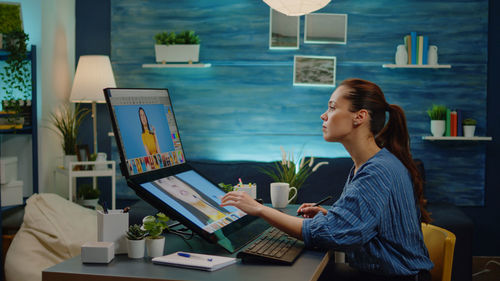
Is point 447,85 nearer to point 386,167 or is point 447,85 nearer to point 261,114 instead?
point 261,114

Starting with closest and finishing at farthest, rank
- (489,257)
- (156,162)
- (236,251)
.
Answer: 1. (236,251)
2. (156,162)
3. (489,257)

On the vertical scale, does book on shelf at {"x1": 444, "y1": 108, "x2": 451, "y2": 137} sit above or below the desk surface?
above

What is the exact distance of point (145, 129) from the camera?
1.72 metres

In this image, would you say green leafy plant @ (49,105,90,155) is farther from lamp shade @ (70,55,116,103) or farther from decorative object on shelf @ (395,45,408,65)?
decorative object on shelf @ (395,45,408,65)

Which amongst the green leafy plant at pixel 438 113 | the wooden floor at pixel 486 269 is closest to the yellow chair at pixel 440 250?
the wooden floor at pixel 486 269

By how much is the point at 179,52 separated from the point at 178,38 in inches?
4.6

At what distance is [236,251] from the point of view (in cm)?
155

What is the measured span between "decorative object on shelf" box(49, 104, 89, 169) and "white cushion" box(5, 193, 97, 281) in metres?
0.74

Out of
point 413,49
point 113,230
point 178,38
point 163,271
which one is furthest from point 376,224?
point 178,38

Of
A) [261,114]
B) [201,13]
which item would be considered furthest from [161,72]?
[261,114]

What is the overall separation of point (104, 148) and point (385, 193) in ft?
12.1

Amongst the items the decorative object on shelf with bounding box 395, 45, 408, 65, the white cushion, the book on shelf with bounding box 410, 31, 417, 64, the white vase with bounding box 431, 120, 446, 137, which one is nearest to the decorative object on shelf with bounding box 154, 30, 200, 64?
the white cushion

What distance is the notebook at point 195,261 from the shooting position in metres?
1.36

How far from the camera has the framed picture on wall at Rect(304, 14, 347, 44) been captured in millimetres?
4559
